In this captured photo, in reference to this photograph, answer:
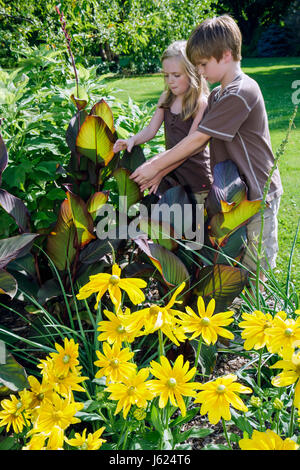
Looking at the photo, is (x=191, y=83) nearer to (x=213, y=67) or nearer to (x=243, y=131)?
(x=213, y=67)

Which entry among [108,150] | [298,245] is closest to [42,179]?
[108,150]

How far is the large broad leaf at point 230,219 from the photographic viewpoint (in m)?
1.72

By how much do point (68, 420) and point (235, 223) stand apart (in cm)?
101

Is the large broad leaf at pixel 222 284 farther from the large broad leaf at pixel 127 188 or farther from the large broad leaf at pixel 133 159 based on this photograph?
the large broad leaf at pixel 133 159

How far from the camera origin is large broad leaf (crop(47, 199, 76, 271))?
73.1 inches

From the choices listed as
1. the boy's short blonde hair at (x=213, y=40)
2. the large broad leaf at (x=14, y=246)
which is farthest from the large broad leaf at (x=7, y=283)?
the boy's short blonde hair at (x=213, y=40)

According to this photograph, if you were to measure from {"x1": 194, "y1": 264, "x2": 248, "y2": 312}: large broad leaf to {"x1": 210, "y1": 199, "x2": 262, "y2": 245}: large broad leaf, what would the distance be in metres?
0.14

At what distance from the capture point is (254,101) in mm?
2064

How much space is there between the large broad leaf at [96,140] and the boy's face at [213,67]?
1.76ft

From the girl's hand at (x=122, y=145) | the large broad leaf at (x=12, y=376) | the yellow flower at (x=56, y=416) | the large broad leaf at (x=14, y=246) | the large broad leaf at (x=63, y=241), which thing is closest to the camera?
the yellow flower at (x=56, y=416)

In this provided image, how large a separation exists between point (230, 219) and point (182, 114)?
93 centimetres

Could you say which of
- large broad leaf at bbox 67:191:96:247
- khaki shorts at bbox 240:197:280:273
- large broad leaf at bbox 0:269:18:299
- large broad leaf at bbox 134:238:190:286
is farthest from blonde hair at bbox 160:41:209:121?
large broad leaf at bbox 0:269:18:299

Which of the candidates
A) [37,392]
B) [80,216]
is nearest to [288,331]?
[37,392]
